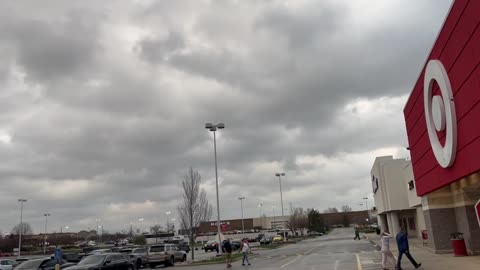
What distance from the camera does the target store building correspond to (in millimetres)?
14508

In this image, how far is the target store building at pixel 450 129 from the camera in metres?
14.5

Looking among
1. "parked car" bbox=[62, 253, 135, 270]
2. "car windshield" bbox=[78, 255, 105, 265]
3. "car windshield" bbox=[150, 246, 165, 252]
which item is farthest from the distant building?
"car windshield" bbox=[78, 255, 105, 265]

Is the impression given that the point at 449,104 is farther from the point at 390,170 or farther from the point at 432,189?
the point at 390,170

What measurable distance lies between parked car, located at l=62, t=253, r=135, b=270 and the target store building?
15.9 metres

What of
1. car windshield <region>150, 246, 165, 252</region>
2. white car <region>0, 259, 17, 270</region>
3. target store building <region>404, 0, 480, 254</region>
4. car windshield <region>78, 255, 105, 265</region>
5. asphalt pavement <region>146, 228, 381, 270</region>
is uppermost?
target store building <region>404, 0, 480, 254</region>

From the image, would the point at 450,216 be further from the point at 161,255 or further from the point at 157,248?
the point at 157,248

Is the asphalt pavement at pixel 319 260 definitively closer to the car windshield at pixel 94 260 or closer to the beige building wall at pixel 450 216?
the beige building wall at pixel 450 216

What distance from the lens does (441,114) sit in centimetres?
1855

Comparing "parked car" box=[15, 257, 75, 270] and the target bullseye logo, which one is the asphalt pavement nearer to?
the target bullseye logo

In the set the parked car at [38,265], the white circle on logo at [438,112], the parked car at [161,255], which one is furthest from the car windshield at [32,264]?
the white circle on logo at [438,112]

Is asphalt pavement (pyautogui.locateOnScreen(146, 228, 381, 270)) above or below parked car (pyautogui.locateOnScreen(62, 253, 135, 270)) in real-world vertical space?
below

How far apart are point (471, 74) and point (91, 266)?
17335mm

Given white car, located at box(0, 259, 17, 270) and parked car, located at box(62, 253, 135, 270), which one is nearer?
parked car, located at box(62, 253, 135, 270)

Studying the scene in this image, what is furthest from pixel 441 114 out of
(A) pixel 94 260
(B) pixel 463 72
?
(A) pixel 94 260
